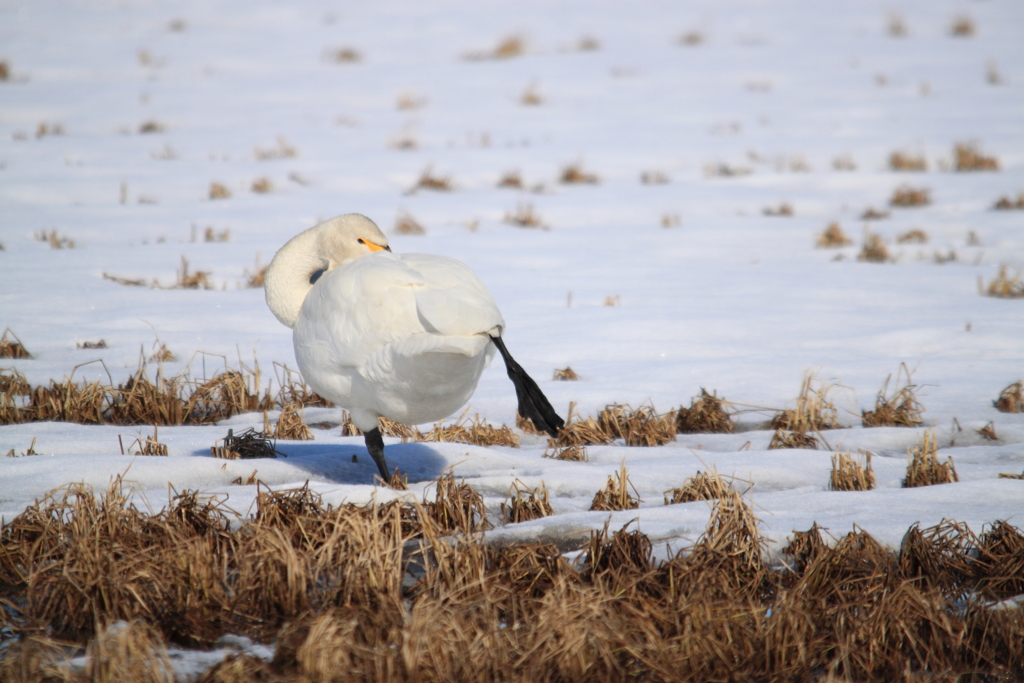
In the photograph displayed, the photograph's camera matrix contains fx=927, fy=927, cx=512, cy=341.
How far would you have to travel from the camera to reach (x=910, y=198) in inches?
407

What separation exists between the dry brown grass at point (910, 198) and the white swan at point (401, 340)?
8.26m

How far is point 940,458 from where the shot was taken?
3.90m

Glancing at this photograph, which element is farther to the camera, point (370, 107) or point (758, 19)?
point (758, 19)

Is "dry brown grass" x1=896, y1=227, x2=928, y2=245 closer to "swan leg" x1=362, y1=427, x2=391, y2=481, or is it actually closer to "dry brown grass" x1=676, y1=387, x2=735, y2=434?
"dry brown grass" x1=676, y1=387, x2=735, y2=434

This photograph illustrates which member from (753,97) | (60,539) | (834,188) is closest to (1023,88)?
(753,97)

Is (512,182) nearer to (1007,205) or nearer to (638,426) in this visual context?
(1007,205)

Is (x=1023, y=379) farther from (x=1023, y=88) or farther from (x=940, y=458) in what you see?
(x=1023, y=88)

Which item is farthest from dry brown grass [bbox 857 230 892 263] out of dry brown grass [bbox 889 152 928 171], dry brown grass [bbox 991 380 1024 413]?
dry brown grass [bbox 991 380 1024 413]

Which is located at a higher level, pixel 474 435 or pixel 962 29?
pixel 962 29

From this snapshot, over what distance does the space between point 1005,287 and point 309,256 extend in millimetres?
5712

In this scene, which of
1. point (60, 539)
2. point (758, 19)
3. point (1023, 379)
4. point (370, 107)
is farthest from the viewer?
point (758, 19)

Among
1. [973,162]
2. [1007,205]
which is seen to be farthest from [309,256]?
[973,162]

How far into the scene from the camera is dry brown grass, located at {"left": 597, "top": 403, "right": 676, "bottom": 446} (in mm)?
4426

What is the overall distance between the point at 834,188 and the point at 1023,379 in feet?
20.6
